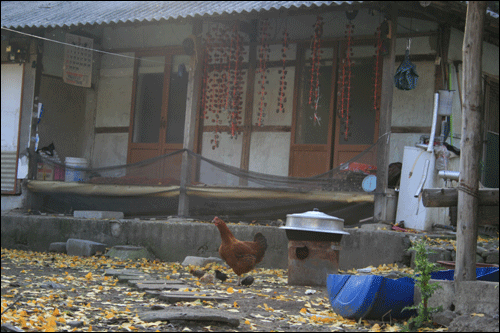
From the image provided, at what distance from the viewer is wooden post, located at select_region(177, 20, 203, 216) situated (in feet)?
33.7

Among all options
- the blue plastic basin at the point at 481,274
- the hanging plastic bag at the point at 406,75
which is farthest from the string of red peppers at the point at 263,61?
the blue plastic basin at the point at 481,274

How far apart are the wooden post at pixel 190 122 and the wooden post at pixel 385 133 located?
3.43 m

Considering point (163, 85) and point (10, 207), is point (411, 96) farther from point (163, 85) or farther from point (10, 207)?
point (10, 207)

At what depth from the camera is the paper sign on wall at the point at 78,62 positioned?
12242 millimetres

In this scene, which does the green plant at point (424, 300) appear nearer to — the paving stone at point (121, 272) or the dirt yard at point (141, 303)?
the dirt yard at point (141, 303)

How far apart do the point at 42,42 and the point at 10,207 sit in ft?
11.9

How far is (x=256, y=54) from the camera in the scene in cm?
1172

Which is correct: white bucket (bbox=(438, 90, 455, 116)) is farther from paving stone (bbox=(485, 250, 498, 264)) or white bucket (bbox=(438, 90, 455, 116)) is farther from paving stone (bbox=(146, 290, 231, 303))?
paving stone (bbox=(146, 290, 231, 303))

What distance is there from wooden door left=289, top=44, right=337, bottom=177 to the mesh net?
1.38m

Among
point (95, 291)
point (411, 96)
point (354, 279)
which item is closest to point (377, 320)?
point (354, 279)

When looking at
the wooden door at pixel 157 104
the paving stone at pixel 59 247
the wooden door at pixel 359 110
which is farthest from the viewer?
the wooden door at pixel 157 104

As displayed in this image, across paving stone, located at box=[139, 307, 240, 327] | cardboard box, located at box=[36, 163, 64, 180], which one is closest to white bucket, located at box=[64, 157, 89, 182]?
cardboard box, located at box=[36, 163, 64, 180]

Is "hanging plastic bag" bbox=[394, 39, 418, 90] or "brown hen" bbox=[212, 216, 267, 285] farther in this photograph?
"hanging plastic bag" bbox=[394, 39, 418, 90]

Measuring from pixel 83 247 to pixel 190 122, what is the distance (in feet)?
9.90
